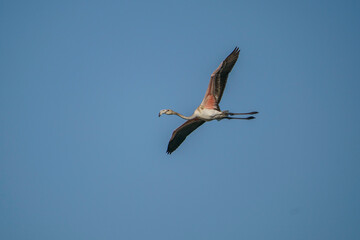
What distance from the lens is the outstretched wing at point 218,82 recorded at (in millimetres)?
30703

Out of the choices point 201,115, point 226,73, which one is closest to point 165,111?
point 201,115

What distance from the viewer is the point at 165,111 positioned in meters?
33.5

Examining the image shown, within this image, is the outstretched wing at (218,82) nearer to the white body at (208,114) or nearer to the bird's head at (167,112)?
the white body at (208,114)

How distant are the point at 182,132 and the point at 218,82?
5072mm

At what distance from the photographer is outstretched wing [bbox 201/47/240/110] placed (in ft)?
101

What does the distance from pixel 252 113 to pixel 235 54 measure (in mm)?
3344

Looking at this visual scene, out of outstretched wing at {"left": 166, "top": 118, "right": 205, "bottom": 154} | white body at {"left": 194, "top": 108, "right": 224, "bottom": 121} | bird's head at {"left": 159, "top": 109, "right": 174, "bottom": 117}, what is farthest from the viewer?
outstretched wing at {"left": 166, "top": 118, "right": 205, "bottom": 154}

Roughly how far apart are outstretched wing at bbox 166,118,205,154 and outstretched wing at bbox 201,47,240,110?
6.32 ft

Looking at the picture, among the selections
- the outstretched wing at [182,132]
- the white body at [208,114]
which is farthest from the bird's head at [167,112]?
the white body at [208,114]

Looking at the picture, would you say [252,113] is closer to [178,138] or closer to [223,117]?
[223,117]

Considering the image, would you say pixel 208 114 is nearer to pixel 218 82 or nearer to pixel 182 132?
pixel 218 82

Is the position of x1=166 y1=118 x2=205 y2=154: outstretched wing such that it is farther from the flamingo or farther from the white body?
the white body

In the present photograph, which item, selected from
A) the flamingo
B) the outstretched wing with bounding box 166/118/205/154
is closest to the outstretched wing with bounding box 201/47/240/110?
the flamingo

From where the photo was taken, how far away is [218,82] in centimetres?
3122
